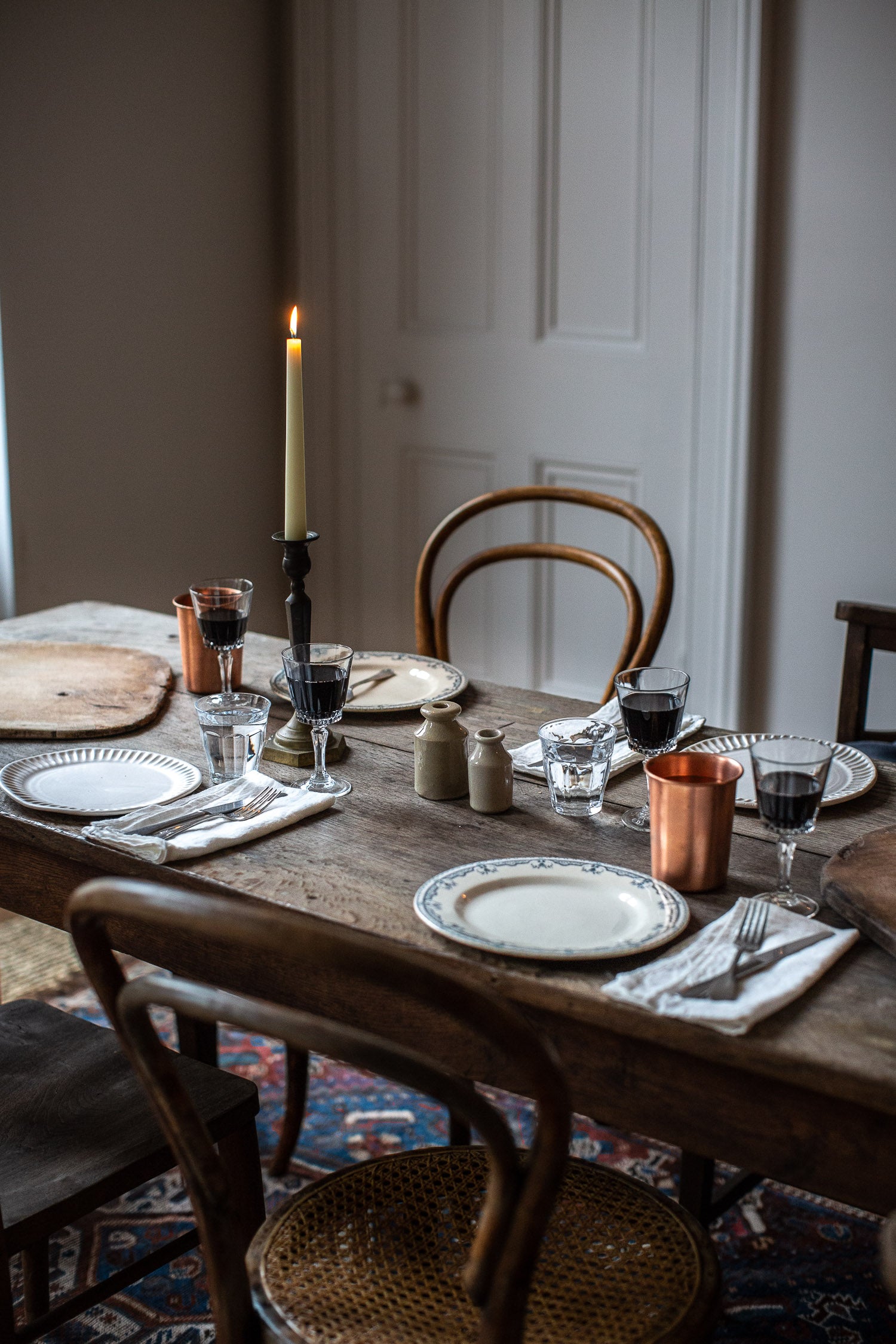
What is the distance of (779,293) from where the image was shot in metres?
2.60

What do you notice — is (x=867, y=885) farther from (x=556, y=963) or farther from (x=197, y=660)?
(x=197, y=660)

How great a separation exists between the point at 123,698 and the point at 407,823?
516 millimetres

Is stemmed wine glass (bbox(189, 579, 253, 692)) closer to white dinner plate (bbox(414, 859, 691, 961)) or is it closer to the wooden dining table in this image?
the wooden dining table

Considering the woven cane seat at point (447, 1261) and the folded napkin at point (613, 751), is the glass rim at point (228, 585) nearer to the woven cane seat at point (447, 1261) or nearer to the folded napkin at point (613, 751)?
the folded napkin at point (613, 751)

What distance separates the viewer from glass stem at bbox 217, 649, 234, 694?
1.57 metres

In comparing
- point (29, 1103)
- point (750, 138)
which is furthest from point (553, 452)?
point (29, 1103)

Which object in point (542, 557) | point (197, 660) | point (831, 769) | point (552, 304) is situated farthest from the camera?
point (552, 304)

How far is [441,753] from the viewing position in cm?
133

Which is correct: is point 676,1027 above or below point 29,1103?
above

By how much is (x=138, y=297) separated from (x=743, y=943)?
236cm

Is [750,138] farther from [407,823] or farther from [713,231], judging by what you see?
[407,823]

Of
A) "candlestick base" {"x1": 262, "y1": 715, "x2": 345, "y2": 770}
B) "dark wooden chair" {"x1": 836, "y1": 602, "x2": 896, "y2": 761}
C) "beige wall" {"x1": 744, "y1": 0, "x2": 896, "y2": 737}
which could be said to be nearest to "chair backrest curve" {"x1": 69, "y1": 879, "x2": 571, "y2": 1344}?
"candlestick base" {"x1": 262, "y1": 715, "x2": 345, "y2": 770}

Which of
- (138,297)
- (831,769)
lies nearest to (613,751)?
(831,769)

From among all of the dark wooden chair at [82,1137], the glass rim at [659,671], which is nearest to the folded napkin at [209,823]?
the dark wooden chair at [82,1137]
